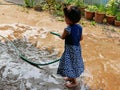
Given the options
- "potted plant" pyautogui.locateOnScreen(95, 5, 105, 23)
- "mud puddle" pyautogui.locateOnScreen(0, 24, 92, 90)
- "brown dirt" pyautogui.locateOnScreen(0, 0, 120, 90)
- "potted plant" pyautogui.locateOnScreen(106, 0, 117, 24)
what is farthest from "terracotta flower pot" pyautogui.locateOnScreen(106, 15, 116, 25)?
"mud puddle" pyautogui.locateOnScreen(0, 24, 92, 90)

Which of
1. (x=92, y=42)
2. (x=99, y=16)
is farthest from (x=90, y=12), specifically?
(x=92, y=42)

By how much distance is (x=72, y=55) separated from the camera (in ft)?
13.8

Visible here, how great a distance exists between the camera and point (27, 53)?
5.70 m

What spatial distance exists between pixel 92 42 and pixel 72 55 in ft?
8.78

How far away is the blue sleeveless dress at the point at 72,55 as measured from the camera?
4.12m

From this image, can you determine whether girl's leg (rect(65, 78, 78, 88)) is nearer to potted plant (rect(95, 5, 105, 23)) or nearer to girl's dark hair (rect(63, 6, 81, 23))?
girl's dark hair (rect(63, 6, 81, 23))

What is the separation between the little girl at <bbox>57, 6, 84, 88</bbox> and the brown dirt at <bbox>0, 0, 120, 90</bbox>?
0.60 m

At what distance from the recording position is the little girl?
4016mm

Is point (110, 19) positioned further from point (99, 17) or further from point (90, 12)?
point (90, 12)

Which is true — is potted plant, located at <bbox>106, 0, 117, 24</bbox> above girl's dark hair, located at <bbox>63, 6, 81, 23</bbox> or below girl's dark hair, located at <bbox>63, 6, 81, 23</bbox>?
below

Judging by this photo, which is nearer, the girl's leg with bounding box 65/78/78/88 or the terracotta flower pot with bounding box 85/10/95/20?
the girl's leg with bounding box 65/78/78/88

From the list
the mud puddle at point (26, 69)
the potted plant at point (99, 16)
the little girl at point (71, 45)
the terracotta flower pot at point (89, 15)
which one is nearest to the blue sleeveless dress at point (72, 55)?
the little girl at point (71, 45)

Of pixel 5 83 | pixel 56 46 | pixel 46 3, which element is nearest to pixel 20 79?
pixel 5 83

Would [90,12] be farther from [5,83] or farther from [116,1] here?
[5,83]
